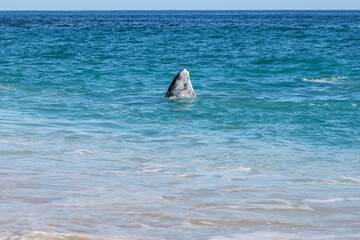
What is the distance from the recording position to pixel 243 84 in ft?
56.5

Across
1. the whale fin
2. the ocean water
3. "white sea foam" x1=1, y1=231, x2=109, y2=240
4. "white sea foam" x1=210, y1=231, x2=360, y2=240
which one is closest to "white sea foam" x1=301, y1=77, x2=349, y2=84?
the ocean water

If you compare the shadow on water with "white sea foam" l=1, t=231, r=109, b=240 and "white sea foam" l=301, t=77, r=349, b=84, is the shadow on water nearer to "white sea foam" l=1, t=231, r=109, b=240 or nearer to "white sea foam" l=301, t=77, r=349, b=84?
"white sea foam" l=301, t=77, r=349, b=84

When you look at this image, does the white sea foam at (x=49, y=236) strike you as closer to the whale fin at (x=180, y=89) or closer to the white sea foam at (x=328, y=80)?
the whale fin at (x=180, y=89)

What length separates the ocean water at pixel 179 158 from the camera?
14.8 feet

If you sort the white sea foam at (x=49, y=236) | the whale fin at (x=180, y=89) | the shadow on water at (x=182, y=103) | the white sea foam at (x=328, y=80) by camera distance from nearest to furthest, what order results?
the white sea foam at (x=49, y=236)
the shadow on water at (x=182, y=103)
the whale fin at (x=180, y=89)
the white sea foam at (x=328, y=80)

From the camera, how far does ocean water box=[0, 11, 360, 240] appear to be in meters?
4.50

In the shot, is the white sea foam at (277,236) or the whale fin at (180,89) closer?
the white sea foam at (277,236)

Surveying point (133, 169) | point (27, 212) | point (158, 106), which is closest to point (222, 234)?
point (27, 212)

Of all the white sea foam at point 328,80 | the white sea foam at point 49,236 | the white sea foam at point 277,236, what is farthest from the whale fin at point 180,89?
the white sea foam at point 49,236

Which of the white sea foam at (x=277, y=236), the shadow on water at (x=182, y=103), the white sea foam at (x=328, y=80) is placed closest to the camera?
the white sea foam at (x=277, y=236)

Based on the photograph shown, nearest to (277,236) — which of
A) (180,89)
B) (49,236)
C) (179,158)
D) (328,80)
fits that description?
(49,236)

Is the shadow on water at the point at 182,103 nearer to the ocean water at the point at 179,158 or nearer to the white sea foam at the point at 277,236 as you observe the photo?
the ocean water at the point at 179,158

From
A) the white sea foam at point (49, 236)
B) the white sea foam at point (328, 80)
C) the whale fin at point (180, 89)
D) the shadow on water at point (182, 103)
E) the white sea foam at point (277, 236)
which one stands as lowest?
the white sea foam at point (328, 80)

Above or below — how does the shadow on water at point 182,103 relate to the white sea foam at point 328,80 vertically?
above
